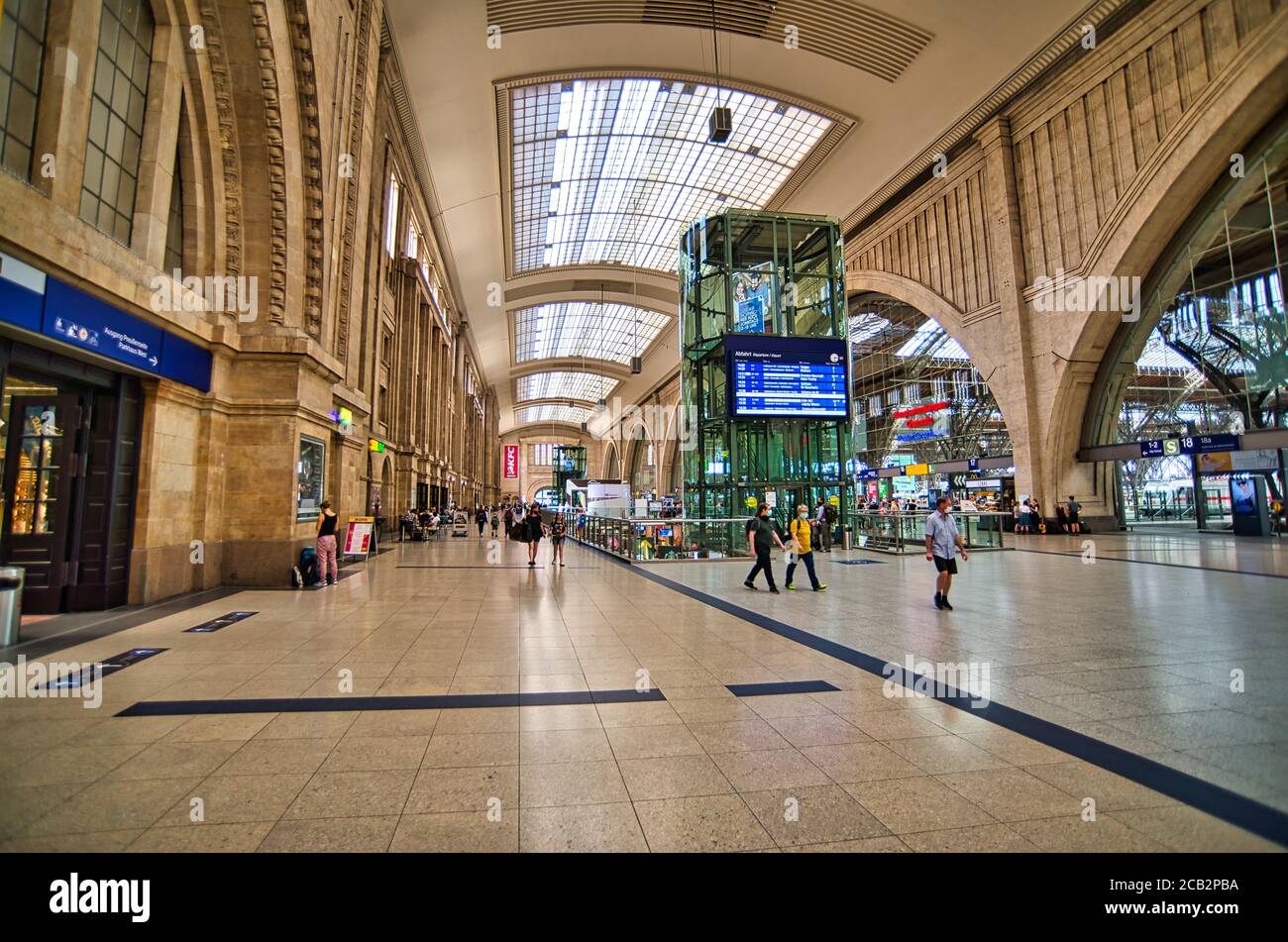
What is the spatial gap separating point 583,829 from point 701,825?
0.48 m

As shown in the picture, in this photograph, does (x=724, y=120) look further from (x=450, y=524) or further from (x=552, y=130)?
(x=450, y=524)

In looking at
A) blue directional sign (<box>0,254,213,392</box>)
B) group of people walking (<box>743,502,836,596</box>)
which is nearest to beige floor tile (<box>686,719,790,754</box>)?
group of people walking (<box>743,502,836,596</box>)

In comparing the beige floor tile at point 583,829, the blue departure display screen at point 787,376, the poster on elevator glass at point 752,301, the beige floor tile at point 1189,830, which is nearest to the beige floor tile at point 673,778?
the beige floor tile at point 583,829

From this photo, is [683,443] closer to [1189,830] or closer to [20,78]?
[20,78]

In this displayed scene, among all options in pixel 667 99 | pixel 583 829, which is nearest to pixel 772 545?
pixel 583 829

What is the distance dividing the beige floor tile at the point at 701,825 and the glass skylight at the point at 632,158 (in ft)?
78.2

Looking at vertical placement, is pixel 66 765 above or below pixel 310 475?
below

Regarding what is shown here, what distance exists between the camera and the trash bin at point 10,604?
5207 millimetres

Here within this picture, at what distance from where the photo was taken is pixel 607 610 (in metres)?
7.48

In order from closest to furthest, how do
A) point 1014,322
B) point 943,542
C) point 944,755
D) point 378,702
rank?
point 944,755, point 378,702, point 943,542, point 1014,322

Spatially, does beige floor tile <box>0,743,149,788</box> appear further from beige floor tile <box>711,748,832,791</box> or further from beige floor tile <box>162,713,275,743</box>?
beige floor tile <box>711,748,832,791</box>

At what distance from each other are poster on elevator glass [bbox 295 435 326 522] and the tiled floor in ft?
11.4

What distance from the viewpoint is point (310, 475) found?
1001cm

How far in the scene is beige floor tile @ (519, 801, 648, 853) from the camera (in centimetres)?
215
